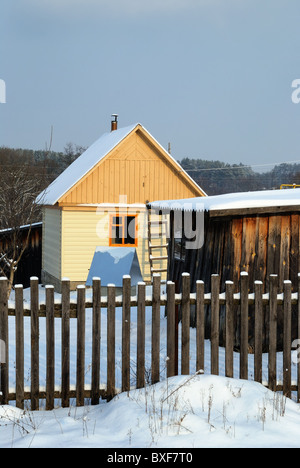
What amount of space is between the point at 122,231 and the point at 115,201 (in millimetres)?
1224

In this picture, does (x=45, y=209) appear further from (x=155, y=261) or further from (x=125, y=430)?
(x=125, y=430)

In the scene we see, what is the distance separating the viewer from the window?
21.2 metres

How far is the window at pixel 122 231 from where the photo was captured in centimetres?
2122

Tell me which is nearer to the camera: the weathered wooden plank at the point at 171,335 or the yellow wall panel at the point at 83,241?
the weathered wooden plank at the point at 171,335

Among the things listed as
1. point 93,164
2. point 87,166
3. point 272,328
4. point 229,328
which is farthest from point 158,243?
point 229,328

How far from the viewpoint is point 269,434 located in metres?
4.86

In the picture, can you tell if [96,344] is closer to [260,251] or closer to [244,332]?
[244,332]

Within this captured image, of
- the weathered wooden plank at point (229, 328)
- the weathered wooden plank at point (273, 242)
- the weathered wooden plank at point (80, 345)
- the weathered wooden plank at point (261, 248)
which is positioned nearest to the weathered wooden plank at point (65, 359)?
the weathered wooden plank at point (80, 345)

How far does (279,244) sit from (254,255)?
51cm

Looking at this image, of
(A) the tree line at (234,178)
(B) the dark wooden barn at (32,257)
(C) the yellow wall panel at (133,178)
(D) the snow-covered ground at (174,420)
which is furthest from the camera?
(A) the tree line at (234,178)

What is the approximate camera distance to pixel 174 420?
4969mm

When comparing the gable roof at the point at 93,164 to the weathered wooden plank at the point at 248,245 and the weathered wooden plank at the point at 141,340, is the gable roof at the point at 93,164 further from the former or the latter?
the weathered wooden plank at the point at 141,340

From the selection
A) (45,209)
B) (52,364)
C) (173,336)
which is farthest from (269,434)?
(45,209)

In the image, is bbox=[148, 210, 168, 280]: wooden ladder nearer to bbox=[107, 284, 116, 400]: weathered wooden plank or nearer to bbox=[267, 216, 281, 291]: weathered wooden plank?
bbox=[267, 216, 281, 291]: weathered wooden plank
